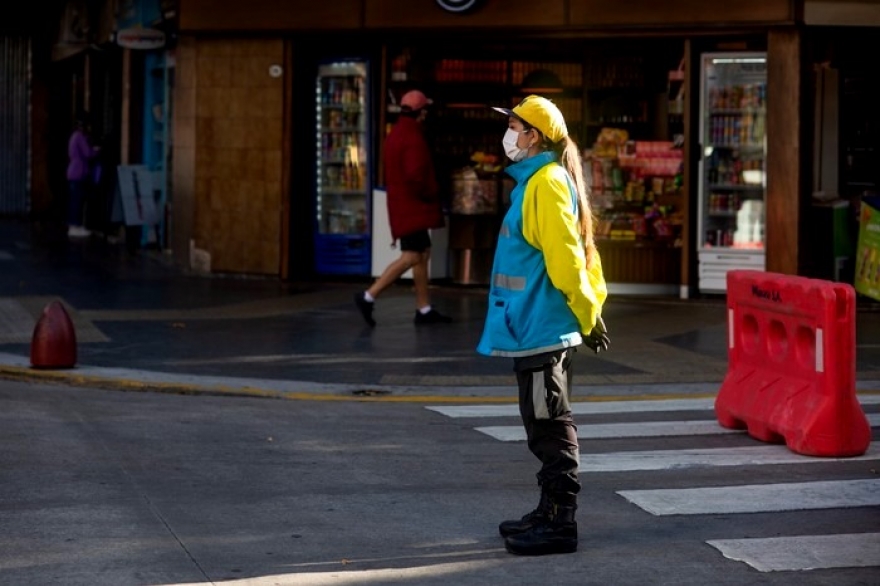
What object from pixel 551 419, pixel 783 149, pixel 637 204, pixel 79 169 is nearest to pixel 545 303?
pixel 551 419

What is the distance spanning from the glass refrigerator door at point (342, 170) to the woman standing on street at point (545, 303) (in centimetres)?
1229

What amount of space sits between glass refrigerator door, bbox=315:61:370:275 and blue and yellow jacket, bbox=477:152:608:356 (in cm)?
1236

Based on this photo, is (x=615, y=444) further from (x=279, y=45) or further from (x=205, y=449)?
(x=279, y=45)

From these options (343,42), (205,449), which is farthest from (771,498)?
(343,42)

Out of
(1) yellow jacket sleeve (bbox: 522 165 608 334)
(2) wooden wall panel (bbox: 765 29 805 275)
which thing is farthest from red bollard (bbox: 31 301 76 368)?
(2) wooden wall panel (bbox: 765 29 805 275)

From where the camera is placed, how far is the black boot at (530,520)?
23.9 ft

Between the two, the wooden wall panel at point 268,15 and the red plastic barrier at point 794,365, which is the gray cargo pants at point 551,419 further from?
the wooden wall panel at point 268,15

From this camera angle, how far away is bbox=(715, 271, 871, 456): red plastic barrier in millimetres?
9414

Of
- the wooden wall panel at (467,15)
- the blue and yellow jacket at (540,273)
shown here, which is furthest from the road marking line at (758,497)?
the wooden wall panel at (467,15)

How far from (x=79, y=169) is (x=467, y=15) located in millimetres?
11091

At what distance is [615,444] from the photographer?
9898 millimetres

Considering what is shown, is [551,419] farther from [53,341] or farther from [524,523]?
[53,341]

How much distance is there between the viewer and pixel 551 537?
7.17 meters

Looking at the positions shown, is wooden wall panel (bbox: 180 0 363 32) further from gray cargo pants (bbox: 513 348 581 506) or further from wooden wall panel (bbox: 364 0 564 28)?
gray cargo pants (bbox: 513 348 581 506)
